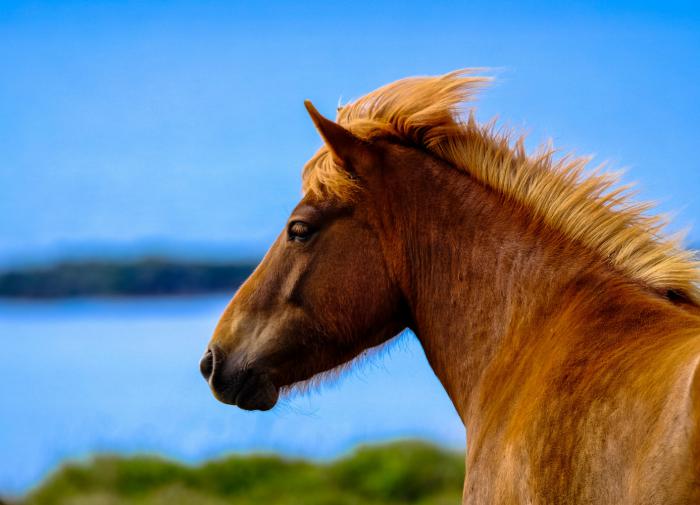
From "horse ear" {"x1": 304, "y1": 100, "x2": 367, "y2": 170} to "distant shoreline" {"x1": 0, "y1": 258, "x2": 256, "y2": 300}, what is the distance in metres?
2.59

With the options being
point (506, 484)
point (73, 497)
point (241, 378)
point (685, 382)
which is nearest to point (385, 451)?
point (73, 497)

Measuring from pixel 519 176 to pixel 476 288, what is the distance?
441mm

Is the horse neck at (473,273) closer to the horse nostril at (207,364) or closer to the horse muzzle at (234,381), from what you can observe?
the horse muzzle at (234,381)

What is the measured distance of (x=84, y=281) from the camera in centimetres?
630

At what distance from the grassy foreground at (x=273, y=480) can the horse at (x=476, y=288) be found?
13.1 ft

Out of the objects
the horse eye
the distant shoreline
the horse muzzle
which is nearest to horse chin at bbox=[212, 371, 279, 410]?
the horse muzzle

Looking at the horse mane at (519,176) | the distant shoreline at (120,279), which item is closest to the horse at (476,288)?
the horse mane at (519,176)

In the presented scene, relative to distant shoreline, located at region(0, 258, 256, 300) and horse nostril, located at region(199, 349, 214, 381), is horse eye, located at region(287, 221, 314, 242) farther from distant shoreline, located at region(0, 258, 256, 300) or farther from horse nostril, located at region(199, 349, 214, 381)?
distant shoreline, located at region(0, 258, 256, 300)

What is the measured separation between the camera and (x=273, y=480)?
728 centimetres

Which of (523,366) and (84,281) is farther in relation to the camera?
(84,281)

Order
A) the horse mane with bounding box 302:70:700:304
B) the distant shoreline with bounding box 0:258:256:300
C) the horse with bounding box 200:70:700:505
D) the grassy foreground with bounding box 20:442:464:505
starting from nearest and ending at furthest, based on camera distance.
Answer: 1. the horse with bounding box 200:70:700:505
2. the horse mane with bounding box 302:70:700:304
3. the distant shoreline with bounding box 0:258:256:300
4. the grassy foreground with bounding box 20:442:464:505

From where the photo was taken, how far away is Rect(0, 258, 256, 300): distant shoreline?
19.0 ft

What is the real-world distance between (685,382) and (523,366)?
2.56 ft

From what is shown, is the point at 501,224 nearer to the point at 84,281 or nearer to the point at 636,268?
the point at 636,268
